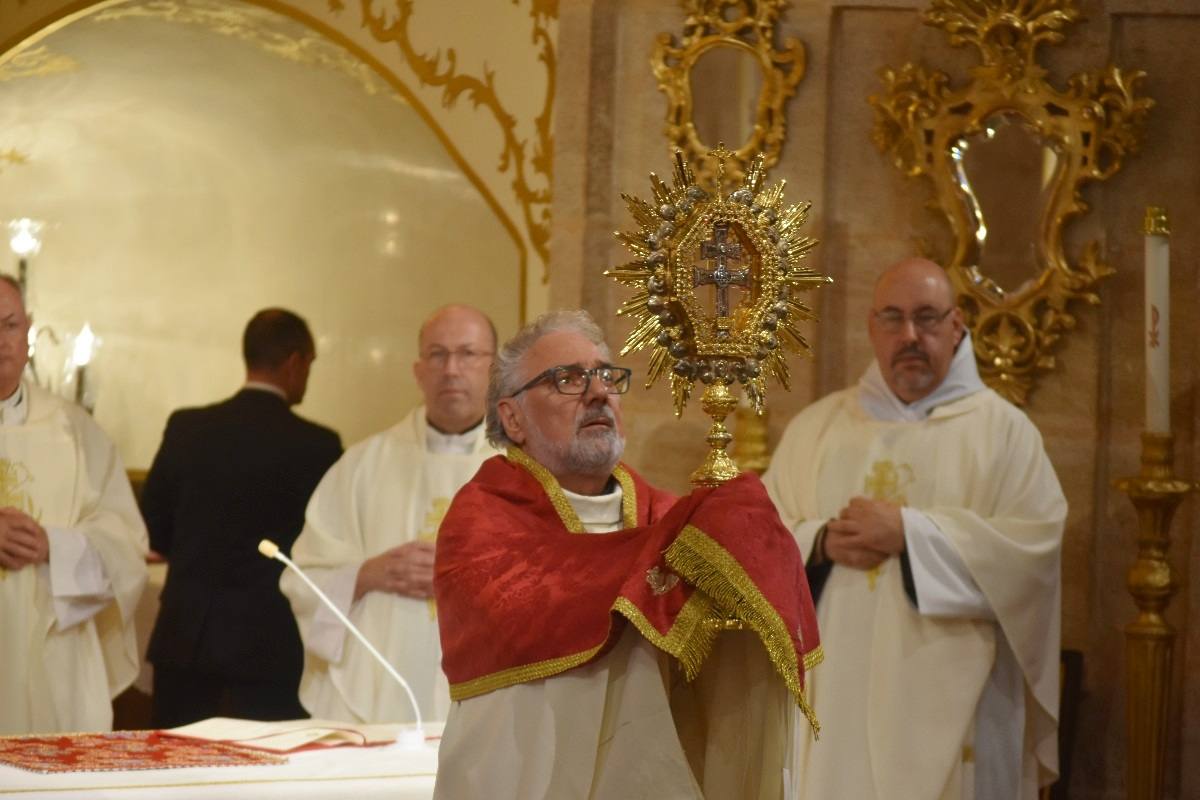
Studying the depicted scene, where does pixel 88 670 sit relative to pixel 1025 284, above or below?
below

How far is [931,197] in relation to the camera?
6.83m

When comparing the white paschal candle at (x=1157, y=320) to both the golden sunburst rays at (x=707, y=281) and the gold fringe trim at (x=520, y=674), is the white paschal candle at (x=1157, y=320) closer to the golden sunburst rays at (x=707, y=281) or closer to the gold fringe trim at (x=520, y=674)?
the golden sunburst rays at (x=707, y=281)

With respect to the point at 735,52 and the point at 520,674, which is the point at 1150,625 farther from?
the point at 520,674

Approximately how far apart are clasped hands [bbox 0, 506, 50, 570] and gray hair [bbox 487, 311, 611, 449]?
2376 millimetres

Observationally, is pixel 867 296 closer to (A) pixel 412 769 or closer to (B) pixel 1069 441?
(B) pixel 1069 441

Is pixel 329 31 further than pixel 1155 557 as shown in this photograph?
Yes

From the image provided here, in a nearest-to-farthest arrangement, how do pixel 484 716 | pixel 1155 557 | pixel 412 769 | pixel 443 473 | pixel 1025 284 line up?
pixel 484 716 → pixel 412 769 → pixel 1155 557 → pixel 443 473 → pixel 1025 284

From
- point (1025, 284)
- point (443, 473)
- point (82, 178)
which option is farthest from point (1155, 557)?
point (82, 178)

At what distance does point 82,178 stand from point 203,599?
2.69 meters

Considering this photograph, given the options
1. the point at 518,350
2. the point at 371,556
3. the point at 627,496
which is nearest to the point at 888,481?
the point at 371,556

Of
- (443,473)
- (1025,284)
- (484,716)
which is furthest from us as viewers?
(1025,284)

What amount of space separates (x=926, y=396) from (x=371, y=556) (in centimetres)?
185

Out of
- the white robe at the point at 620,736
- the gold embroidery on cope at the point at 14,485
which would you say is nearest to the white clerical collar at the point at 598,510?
the white robe at the point at 620,736

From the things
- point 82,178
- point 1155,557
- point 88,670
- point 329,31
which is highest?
point 329,31
